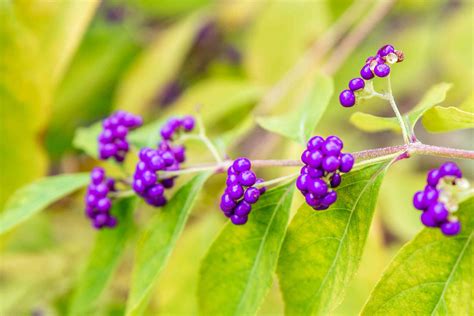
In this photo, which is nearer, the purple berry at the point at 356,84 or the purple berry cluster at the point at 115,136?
the purple berry at the point at 356,84

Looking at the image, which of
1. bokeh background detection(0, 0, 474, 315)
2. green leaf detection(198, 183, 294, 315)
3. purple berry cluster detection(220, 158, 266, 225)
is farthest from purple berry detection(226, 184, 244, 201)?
bokeh background detection(0, 0, 474, 315)

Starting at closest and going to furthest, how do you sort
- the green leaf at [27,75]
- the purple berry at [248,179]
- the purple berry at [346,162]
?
the purple berry at [346,162]
the purple berry at [248,179]
the green leaf at [27,75]

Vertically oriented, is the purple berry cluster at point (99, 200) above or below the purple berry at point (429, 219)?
below

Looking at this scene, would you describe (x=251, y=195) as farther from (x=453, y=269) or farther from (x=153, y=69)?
(x=153, y=69)

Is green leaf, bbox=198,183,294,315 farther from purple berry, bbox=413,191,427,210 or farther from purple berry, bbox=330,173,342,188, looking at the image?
purple berry, bbox=413,191,427,210

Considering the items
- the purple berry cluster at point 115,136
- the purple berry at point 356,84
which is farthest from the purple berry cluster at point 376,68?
the purple berry cluster at point 115,136

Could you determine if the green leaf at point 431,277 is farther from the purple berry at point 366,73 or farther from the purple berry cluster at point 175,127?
the purple berry cluster at point 175,127

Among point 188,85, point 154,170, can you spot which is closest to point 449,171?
point 154,170
